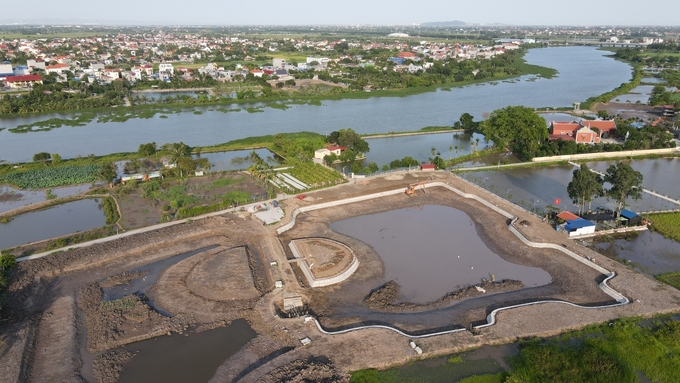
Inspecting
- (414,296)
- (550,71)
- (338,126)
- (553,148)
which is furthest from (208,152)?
(550,71)

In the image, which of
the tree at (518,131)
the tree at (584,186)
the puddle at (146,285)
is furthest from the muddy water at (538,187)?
the puddle at (146,285)

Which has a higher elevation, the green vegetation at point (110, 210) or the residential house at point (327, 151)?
the residential house at point (327, 151)

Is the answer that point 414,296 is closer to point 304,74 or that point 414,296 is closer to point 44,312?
point 44,312

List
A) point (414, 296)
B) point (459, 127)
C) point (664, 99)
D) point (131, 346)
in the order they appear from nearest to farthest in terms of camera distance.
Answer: point (131, 346) → point (414, 296) → point (459, 127) → point (664, 99)

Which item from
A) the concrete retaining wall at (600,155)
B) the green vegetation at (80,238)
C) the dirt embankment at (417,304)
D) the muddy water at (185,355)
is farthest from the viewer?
the concrete retaining wall at (600,155)

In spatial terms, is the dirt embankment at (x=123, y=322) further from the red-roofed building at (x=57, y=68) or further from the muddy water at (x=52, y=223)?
the red-roofed building at (x=57, y=68)
